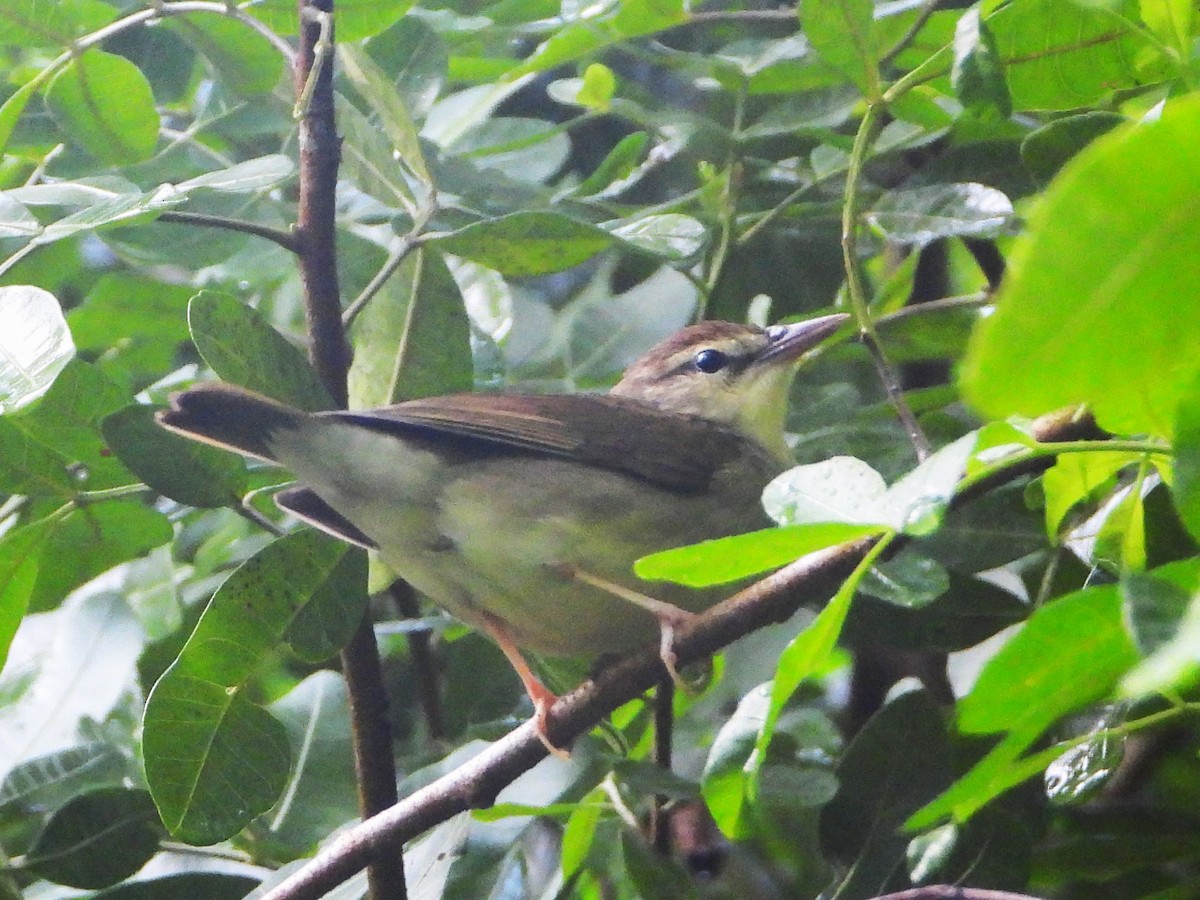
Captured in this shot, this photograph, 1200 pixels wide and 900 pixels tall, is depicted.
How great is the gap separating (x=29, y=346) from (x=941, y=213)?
5.11 ft

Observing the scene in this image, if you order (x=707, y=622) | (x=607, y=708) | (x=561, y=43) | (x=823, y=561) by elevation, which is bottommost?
(x=607, y=708)

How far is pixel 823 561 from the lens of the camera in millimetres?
1662

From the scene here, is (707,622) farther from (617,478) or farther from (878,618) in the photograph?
(617,478)

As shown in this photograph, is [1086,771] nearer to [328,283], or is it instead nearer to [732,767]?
[732,767]

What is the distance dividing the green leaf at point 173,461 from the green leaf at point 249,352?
0.15 metres

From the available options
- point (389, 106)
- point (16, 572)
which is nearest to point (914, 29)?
point (389, 106)

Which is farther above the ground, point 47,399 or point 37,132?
point 37,132

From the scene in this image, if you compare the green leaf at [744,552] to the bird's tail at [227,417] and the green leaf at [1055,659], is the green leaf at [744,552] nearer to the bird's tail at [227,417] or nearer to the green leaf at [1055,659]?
the green leaf at [1055,659]

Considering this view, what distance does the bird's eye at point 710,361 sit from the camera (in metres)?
3.43

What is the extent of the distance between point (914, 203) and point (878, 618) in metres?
0.78

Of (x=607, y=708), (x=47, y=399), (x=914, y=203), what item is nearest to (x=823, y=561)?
(x=607, y=708)

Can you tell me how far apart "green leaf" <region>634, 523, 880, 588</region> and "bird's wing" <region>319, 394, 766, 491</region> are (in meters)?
1.29

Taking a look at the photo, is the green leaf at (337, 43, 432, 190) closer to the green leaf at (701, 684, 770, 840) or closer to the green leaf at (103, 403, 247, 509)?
the green leaf at (103, 403, 247, 509)

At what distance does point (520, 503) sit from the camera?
2.70m
